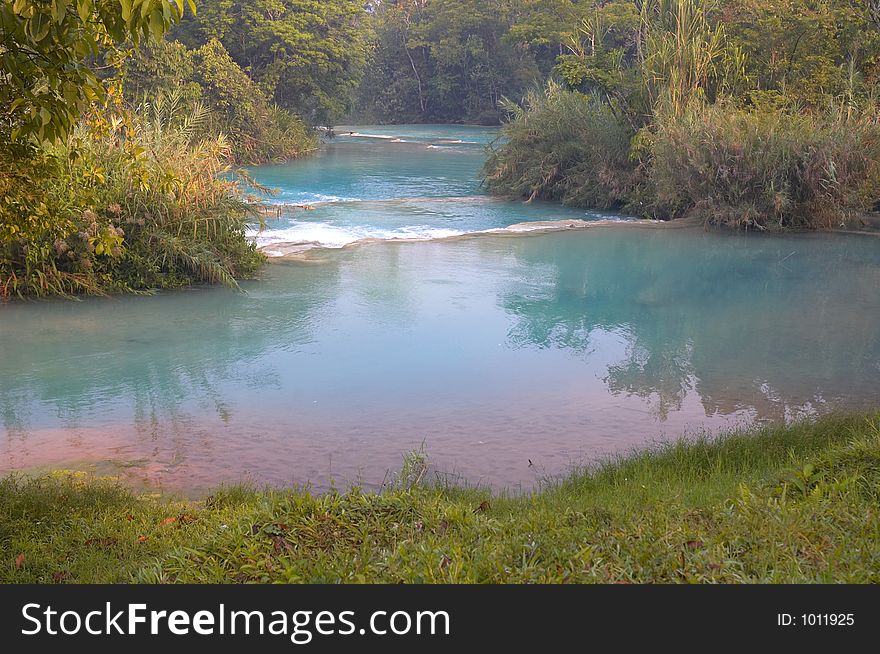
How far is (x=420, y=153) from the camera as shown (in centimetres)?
3547

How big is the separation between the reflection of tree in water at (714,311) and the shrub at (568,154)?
2.64 metres

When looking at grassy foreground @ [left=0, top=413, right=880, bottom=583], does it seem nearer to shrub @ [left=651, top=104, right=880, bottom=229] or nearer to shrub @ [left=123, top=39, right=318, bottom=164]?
shrub @ [left=651, top=104, right=880, bottom=229]

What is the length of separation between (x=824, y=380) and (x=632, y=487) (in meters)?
4.34

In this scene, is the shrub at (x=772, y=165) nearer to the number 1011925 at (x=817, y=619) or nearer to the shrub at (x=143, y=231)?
the shrub at (x=143, y=231)

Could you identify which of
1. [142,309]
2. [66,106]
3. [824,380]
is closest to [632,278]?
[824,380]

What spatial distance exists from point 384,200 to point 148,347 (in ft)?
40.2

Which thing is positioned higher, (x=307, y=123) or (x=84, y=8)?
(x=84, y=8)

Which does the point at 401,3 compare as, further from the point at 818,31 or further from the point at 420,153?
the point at 818,31

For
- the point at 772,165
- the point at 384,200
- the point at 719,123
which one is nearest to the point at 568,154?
the point at 384,200

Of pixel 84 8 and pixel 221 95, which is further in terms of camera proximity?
pixel 221 95

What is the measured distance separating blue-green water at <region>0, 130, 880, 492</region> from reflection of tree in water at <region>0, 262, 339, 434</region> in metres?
0.03

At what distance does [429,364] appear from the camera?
9539mm

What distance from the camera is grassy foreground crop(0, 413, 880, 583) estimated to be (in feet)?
11.9

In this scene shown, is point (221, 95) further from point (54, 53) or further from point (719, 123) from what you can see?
point (54, 53)
